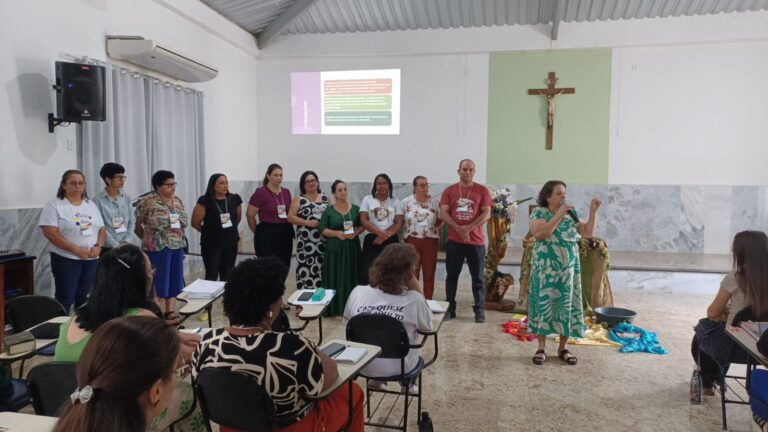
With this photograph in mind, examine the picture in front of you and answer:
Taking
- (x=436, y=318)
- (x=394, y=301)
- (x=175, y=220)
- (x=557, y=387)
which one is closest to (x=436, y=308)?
(x=436, y=318)

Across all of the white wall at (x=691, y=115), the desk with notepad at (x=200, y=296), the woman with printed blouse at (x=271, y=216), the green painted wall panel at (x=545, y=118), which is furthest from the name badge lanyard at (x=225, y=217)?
the white wall at (x=691, y=115)

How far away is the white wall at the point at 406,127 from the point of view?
764 centimetres

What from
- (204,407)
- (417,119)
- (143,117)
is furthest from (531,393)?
(417,119)

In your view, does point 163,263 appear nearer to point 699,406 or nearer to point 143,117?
point 143,117

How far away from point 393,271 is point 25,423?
5.13ft

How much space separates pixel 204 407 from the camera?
176 centimetres

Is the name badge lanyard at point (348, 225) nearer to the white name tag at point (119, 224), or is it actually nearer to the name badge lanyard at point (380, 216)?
the name badge lanyard at point (380, 216)

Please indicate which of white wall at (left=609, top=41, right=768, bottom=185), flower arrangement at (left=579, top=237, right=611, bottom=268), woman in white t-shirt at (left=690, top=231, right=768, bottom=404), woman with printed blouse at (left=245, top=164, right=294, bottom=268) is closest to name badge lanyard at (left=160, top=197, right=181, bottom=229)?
woman with printed blouse at (left=245, top=164, right=294, bottom=268)

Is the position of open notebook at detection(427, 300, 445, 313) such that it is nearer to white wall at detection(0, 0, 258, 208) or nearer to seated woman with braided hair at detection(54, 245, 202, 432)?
seated woman with braided hair at detection(54, 245, 202, 432)

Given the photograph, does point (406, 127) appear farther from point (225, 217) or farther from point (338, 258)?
point (225, 217)

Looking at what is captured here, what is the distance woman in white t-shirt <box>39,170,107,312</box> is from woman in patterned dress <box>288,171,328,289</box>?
164 centimetres

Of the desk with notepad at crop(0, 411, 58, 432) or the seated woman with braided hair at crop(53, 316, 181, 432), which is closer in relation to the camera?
the seated woman with braided hair at crop(53, 316, 181, 432)

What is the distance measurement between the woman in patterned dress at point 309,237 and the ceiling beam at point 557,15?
4132 millimetres

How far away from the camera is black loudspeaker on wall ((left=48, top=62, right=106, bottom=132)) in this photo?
407cm
